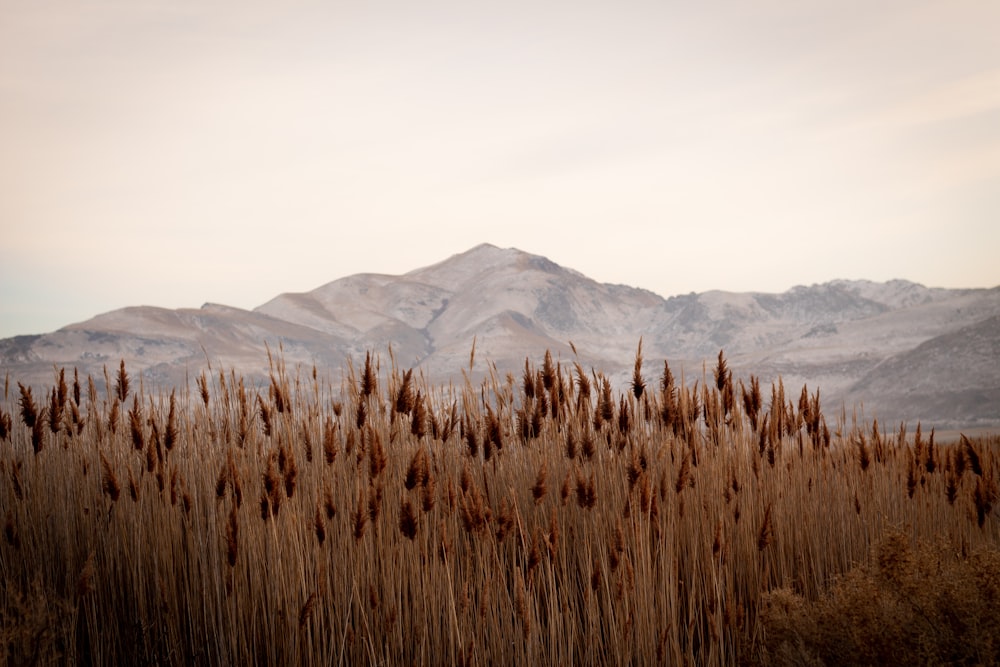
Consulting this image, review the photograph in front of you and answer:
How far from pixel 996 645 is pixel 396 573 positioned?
2.04m

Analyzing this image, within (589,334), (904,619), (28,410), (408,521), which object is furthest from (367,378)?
(589,334)

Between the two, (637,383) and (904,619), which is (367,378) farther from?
(904,619)

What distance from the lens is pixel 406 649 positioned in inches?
122

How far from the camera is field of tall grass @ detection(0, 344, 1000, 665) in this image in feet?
9.14

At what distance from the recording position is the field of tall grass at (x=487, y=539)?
2.79 m

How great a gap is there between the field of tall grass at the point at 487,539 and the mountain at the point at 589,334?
18.4 metres

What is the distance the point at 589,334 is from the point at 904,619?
94695mm

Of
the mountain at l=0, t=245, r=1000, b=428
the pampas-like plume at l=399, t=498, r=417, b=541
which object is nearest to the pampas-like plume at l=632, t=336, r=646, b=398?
the pampas-like plume at l=399, t=498, r=417, b=541

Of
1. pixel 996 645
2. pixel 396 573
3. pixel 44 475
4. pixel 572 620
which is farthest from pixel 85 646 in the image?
pixel 996 645

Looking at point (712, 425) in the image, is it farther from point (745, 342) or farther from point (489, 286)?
point (489, 286)

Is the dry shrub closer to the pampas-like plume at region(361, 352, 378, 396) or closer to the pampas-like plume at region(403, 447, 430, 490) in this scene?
the pampas-like plume at region(403, 447, 430, 490)

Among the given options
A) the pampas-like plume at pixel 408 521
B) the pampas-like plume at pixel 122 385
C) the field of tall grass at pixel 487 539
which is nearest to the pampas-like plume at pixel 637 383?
the field of tall grass at pixel 487 539

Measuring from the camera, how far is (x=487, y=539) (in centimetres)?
301

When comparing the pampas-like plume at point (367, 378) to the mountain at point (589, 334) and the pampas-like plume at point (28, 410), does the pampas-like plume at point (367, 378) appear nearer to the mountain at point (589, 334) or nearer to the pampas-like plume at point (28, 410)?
the pampas-like plume at point (28, 410)
